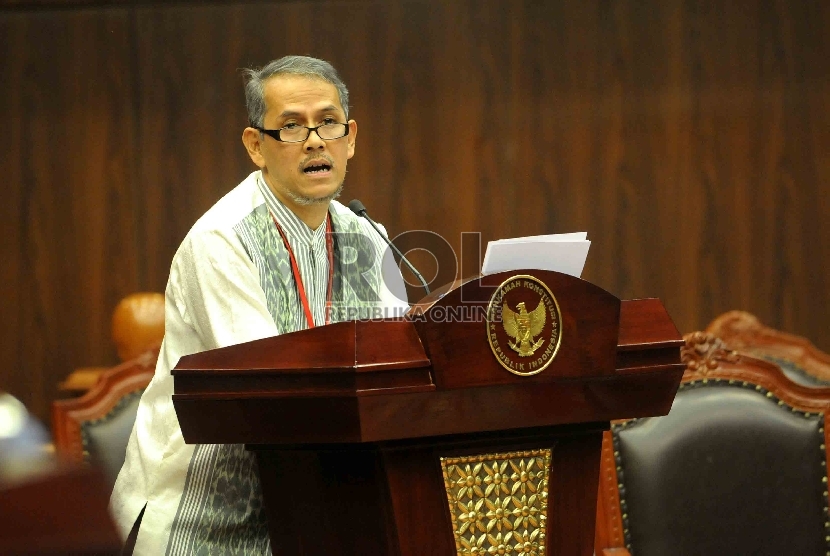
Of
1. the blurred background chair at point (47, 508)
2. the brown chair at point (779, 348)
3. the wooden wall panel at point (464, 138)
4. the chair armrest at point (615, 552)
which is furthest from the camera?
the wooden wall panel at point (464, 138)

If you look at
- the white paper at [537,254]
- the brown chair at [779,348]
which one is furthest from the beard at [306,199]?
the brown chair at [779,348]

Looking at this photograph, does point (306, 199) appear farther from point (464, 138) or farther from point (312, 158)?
point (464, 138)

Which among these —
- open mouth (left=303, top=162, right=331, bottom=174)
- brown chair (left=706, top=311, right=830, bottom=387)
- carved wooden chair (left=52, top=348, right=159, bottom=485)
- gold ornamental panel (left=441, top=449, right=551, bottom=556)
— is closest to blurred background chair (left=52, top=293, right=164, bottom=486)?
carved wooden chair (left=52, top=348, right=159, bottom=485)

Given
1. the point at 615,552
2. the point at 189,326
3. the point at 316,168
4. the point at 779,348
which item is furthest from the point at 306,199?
the point at 779,348

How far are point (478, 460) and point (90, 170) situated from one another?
2.83 m

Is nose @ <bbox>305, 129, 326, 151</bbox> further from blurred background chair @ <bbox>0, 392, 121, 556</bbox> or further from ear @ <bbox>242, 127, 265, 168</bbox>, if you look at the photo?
blurred background chair @ <bbox>0, 392, 121, 556</bbox>

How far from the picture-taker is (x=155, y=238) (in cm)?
391

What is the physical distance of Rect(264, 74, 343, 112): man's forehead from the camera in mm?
1978

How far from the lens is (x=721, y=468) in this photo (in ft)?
7.06

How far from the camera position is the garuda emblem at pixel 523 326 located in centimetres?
146

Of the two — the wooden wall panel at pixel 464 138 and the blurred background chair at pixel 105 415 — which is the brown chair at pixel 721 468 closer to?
the blurred background chair at pixel 105 415

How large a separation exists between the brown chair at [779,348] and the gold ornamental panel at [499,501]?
3.63ft

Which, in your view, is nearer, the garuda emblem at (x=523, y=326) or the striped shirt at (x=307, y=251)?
the garuda emblem at (x=523, y=326)

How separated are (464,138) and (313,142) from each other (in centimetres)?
202
